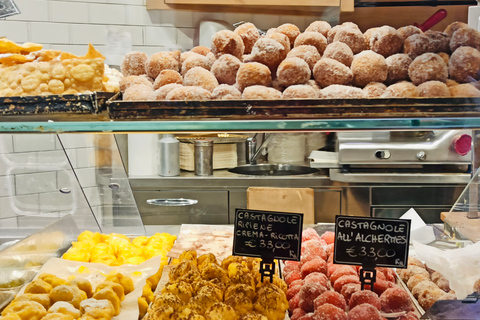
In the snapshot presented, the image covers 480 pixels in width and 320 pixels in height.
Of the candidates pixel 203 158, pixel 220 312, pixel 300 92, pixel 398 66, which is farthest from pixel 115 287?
pixel 203 158

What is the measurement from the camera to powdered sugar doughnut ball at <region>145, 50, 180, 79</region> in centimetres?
131

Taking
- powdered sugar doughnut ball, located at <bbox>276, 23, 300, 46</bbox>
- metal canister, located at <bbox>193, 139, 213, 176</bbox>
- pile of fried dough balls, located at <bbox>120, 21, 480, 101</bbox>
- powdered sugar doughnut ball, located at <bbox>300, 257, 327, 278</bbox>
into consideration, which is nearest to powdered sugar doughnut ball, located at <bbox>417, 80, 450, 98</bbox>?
pile of fried dough balls, located at <bbox>120, 21, 480, 101</bbox>

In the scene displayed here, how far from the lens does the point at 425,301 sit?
1.31 meters

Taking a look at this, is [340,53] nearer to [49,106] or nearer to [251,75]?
[251,75]

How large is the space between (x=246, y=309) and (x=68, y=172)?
1042 mm

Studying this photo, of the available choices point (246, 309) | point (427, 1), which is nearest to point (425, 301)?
point (246, 309)

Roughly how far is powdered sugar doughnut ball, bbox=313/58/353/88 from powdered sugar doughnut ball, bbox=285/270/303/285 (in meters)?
0.64

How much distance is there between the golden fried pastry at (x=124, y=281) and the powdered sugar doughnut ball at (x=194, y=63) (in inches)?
28.2

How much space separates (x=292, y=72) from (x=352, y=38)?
25 centimetres

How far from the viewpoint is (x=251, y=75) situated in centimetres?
119

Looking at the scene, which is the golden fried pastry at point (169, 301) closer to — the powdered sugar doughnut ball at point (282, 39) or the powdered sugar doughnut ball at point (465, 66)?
the powdered sugar doughnut ball at point (282, 39)

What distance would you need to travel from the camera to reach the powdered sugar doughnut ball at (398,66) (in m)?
1.18

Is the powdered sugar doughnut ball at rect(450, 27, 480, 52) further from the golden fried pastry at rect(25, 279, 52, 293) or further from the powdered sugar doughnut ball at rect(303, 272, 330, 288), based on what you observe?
the golden fried pastry at rect(25, 279, 52, 293)

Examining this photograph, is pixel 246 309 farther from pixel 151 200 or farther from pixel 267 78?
pixel 151 200
